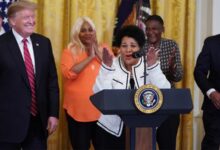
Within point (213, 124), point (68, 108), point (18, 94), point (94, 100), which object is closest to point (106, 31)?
point (68, 108)

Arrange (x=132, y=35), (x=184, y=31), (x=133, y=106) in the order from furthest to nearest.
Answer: (x=184, y=31) < (x=132, y=35) < (x=133, y=106)

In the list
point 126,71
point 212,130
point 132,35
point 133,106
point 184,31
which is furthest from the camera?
point 184,31

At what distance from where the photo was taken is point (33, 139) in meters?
3.18

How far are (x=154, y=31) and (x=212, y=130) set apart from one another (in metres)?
1.03

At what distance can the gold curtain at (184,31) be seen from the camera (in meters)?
5.04

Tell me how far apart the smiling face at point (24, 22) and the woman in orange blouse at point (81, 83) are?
32.0 inches

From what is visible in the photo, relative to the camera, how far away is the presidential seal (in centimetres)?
233

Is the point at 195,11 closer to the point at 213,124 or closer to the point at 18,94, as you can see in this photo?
the point at 213,124

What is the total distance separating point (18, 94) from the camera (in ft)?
10.1

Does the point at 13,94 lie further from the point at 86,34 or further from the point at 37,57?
the point at 86,34

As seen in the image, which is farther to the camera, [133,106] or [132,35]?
[132,35]

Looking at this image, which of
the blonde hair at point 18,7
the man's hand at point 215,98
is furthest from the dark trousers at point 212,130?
the blonde hair at point 18,7

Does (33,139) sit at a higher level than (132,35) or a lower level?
lower

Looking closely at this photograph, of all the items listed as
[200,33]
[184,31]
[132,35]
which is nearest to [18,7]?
[132,35]
